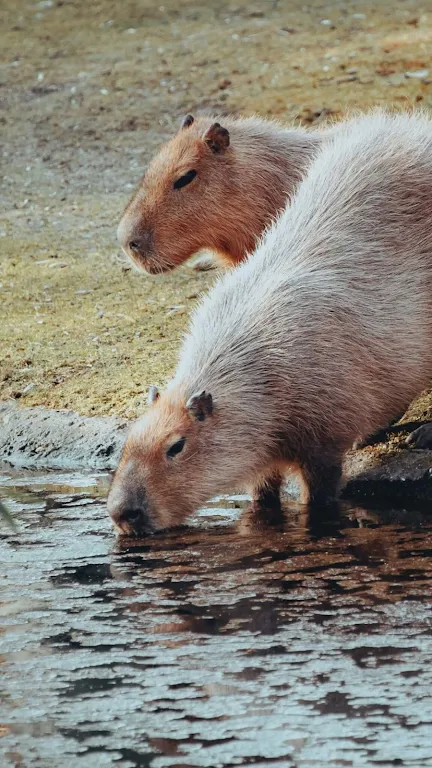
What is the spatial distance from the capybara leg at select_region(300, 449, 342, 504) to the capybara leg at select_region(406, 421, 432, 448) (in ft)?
1.38

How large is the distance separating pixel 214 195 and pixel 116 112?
468 cm

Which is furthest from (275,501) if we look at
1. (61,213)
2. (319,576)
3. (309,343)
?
(61,213)

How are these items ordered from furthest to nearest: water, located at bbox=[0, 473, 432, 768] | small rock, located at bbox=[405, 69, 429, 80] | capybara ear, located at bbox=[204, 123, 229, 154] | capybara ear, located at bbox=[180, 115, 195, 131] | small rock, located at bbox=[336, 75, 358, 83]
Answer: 1. small rock, located at bbox=[336, 75, 358, 83]
2. small rock, located at bbox=[405, 69, 429, 80]
3. capybara ear, located at bbox=[180, 115, 195, 131]
4. capybara ear, located at bbox=[204, 123, 229, 154]
5. water, located at bbox=[0, 473, 432, 768]

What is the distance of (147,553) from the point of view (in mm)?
4676

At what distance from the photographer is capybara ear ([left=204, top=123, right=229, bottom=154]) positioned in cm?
645

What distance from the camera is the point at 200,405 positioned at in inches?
193

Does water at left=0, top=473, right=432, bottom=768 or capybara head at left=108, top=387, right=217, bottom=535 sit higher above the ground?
capybara head at left=108, top=387, right=217, bottom=535

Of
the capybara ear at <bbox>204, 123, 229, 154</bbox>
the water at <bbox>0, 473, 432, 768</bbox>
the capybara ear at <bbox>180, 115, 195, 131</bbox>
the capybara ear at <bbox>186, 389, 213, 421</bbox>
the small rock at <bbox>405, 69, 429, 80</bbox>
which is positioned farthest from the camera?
the small rock at <bbox>405, 69, 429, 80</bbox>

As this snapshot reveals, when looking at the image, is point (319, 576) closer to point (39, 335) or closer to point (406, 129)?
point (406, 129)

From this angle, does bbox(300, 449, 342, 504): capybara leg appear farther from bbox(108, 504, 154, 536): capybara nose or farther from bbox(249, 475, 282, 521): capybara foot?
bbox(108, 504, 154, 536): capybara nose

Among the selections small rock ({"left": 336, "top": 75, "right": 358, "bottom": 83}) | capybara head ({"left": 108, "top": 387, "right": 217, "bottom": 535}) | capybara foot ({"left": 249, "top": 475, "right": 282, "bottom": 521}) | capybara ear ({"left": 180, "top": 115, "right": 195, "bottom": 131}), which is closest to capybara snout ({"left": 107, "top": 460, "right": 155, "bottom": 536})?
capybara head ({"left": 108, "top": 387, "right": 217, "bottom": 535})

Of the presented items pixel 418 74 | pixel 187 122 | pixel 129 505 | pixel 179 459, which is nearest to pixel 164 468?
pixel 179 459

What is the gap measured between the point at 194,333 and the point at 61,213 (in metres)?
4.16

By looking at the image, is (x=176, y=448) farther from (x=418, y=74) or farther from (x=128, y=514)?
(x=418, y=74)
